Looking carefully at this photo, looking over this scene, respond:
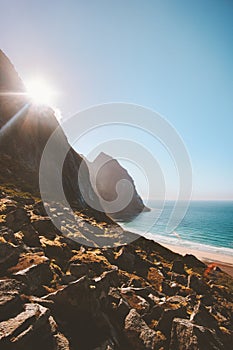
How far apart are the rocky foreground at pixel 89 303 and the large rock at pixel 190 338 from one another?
38 mm

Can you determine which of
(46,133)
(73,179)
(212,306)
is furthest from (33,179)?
(212,306)

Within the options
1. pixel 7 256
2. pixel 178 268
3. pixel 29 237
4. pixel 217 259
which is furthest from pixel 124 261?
pixel 217 259

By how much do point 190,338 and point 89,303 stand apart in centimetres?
526

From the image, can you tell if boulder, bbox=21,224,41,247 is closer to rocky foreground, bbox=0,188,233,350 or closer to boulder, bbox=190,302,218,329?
rocky foreground, bbox=0,188,233,350

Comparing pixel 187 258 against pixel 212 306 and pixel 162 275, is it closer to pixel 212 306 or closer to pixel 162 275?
pixel 162 275

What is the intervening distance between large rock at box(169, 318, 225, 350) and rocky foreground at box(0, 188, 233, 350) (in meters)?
0.04

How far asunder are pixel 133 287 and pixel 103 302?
4.59 meters

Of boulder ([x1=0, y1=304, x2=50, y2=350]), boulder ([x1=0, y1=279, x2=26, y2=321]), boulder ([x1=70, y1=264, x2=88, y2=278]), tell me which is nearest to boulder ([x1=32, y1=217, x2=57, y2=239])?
boulder ([x1=70, y1=264, x2=88, y2=278])

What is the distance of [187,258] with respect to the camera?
89.2 feet

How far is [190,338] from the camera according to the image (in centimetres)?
998

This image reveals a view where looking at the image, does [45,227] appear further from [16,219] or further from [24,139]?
[24,139]

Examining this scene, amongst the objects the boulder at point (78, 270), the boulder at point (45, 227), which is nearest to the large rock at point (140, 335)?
the boulder at point (78, 270)

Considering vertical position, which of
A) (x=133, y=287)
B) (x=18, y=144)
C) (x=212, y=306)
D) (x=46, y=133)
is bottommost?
(x=212, y=306)

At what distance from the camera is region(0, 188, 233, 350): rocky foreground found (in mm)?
8305
